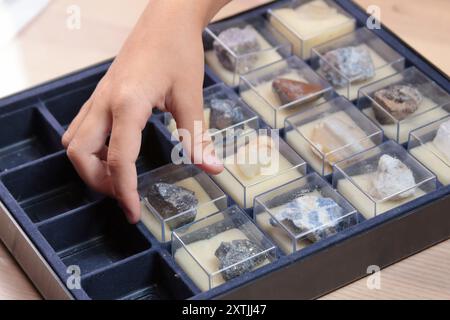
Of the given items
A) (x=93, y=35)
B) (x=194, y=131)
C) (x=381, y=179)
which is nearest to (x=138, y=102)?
(x=194, y=131)

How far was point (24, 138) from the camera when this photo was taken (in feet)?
4.24

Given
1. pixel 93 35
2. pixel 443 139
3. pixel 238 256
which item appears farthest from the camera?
pixel 93 35

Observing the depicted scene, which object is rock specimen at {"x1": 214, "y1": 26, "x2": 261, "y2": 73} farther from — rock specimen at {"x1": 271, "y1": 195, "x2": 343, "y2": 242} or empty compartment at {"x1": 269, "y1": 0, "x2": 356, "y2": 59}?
rock specimen at {"x1": 271, "y1": 195, "x2": 343, "y2": 242}

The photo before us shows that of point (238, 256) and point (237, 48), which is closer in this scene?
point (238, 256)

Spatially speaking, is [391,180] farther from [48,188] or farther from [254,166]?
[48,188]

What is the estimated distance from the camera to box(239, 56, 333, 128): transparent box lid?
1.27 meters

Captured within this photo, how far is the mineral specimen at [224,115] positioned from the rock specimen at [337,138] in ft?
0.29

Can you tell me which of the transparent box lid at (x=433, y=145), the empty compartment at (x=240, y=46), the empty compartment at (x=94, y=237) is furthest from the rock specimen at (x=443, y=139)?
the empty compartment at (x=94, y=237)

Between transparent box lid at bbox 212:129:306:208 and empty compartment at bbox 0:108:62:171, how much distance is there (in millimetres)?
205

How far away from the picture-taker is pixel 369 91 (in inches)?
50.1

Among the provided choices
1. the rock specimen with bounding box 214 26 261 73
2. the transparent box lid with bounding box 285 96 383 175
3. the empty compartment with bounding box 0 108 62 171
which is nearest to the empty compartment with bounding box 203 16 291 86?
the rock specimen with bounding box 214 26 261 73

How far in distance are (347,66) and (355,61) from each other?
1 centimetres
